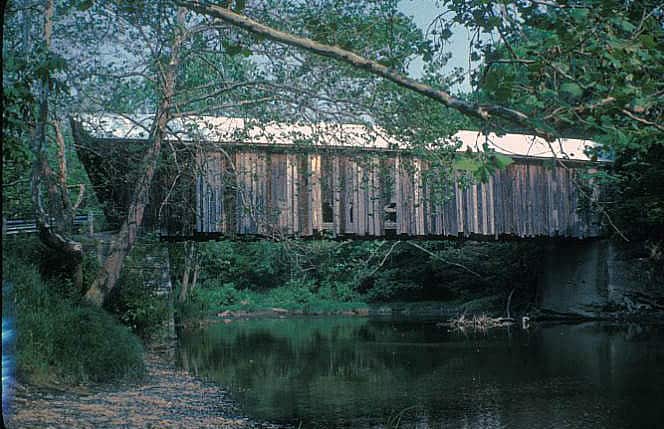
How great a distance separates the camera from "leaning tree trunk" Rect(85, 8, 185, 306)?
29.7 feet

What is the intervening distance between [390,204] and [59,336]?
8.89m

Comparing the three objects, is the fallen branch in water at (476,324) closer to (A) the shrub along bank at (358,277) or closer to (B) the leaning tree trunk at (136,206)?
(A) the shrub along bank at (358,277)

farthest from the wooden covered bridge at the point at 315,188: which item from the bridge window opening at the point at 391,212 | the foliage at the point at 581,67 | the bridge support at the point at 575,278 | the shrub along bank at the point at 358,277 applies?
the foliage at the point at 581,67

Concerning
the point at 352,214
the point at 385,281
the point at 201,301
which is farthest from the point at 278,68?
the point at 385,281

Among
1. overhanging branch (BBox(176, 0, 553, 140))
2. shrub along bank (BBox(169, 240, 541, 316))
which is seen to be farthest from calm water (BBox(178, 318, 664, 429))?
shrub along bank (BBox(169, 240, 541, 316))

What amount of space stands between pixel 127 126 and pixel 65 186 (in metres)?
1.39

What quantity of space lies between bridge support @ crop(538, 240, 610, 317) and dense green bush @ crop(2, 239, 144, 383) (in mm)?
12487

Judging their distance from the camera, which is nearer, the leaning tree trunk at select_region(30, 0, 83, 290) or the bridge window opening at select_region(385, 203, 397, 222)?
the leaning tree trunk at select_region(30, 0, 83, 290)

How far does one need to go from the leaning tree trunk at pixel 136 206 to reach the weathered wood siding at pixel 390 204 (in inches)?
124

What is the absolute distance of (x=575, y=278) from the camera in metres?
18.7

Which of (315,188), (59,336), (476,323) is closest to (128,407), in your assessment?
(59,336)

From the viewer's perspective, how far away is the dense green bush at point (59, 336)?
23.2 ft

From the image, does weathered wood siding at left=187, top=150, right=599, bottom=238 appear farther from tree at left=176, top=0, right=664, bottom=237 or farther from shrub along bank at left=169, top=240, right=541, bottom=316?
tree at left=176, top=0, right=664, bottom=237

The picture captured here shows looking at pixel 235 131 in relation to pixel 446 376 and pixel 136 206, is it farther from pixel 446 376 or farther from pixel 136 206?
pixel 446 376
